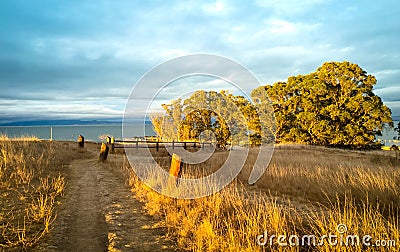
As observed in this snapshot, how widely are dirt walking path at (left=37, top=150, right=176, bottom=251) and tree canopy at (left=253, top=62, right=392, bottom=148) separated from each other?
1090 inches

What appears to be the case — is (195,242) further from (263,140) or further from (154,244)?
(263,140)

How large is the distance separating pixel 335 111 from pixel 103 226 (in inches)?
1167

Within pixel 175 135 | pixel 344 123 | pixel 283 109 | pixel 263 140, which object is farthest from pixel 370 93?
pixel 175 135

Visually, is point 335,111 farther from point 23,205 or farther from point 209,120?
point 23,205

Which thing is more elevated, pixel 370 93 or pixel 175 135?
pixel 370 93

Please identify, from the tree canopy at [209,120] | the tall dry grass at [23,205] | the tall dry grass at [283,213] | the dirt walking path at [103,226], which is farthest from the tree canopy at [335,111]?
the tall dry grass at [23,205]

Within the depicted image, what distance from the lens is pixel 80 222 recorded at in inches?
190

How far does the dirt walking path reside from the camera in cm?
387

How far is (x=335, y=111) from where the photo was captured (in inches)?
1112

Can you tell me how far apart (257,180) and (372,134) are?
83.7 feet

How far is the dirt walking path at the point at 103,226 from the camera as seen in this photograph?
3871 millimetres

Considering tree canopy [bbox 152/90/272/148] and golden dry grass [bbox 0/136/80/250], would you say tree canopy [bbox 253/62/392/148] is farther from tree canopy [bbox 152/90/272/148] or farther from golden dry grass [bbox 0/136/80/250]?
golden dry grass [bbox 0/136/80/250]

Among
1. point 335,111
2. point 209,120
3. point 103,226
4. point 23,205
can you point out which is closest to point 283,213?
point 103,226

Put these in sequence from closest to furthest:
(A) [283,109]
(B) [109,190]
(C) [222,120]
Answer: (B) [109,190], (A) [283,109], (C) [222,120]
